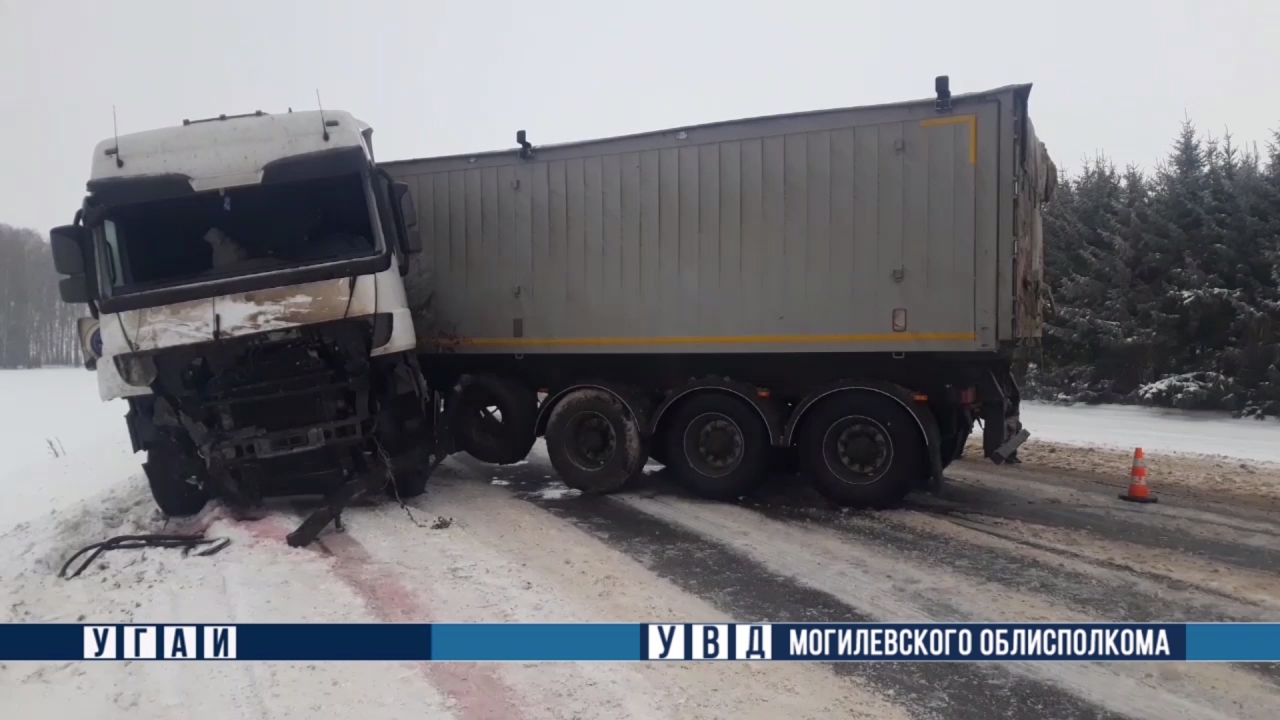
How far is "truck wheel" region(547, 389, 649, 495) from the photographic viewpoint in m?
8.39

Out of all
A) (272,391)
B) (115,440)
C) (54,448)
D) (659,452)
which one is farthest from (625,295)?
(54,448)

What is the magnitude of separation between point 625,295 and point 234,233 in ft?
12.0

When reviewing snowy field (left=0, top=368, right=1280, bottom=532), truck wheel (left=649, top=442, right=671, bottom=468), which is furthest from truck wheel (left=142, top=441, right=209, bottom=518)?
truck wheel (left=649, top=442, right=671, bottom=468)

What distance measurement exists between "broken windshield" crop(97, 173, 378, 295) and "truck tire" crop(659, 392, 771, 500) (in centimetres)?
339

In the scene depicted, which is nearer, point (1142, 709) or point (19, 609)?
point (1142, 709)

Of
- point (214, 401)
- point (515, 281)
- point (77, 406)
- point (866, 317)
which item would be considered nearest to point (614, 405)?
point (515, 281)

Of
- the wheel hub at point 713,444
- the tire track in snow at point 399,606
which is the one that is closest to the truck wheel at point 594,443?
the wheel hub at point 713,444

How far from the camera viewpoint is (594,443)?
8.58m

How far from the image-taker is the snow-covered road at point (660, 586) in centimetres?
390

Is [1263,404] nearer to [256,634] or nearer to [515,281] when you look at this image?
[515,281]

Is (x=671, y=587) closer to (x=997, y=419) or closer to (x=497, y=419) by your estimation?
(x=997, y=419)

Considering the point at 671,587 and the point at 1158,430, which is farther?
the point at 1158,430

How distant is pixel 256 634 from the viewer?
177 inches

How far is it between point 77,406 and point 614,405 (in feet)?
72.4
